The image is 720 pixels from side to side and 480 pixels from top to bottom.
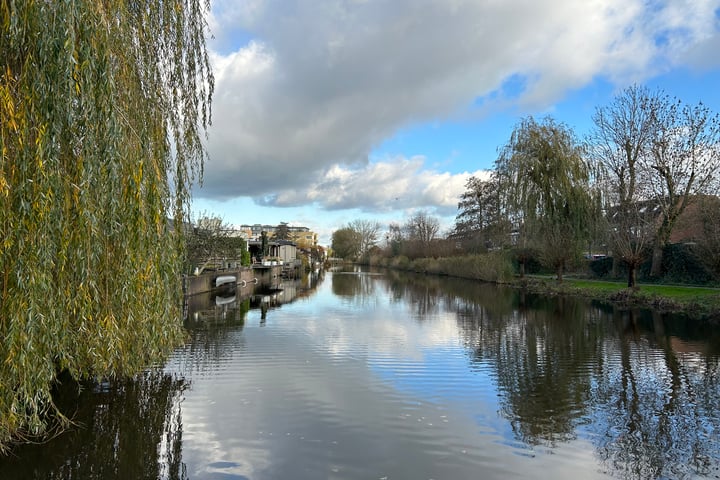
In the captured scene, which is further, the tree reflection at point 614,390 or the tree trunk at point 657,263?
the tree trunk at point 657,263

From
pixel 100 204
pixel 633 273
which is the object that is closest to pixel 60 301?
pixel 100 204

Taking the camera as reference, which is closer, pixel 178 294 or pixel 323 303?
pixel 178 294

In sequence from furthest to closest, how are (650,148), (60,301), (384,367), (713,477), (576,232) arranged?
(576,232)
(650,148)
(384,367)
(713,477)
(60,301)

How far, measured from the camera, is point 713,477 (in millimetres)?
4574

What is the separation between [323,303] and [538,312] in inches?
362

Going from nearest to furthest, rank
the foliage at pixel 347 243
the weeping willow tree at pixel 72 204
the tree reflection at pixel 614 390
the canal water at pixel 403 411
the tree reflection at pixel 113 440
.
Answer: the weeping willow tree at pixel 72 204 < the tree reflection at pixel 113 440 < the canal water at pixel 403 411 < the tree reflection at pixel 614 390 < the foliage at pixel 347 243

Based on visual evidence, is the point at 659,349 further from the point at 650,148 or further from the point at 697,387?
the point at 650,148

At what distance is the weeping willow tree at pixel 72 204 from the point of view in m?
3.75

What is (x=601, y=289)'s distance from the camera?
22.4 metres

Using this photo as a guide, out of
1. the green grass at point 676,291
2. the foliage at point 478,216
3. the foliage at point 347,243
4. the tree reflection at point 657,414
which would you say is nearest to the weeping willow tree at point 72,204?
the tree reflection at point 657,414

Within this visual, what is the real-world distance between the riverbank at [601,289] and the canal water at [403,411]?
16.0 ft

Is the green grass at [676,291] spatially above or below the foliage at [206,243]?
below

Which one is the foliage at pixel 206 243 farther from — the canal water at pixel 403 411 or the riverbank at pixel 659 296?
the riverbank at pixel 659 296

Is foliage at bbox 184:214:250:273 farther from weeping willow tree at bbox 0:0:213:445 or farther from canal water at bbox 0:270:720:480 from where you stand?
weeping willow tree at bbox 0:0:213:445
